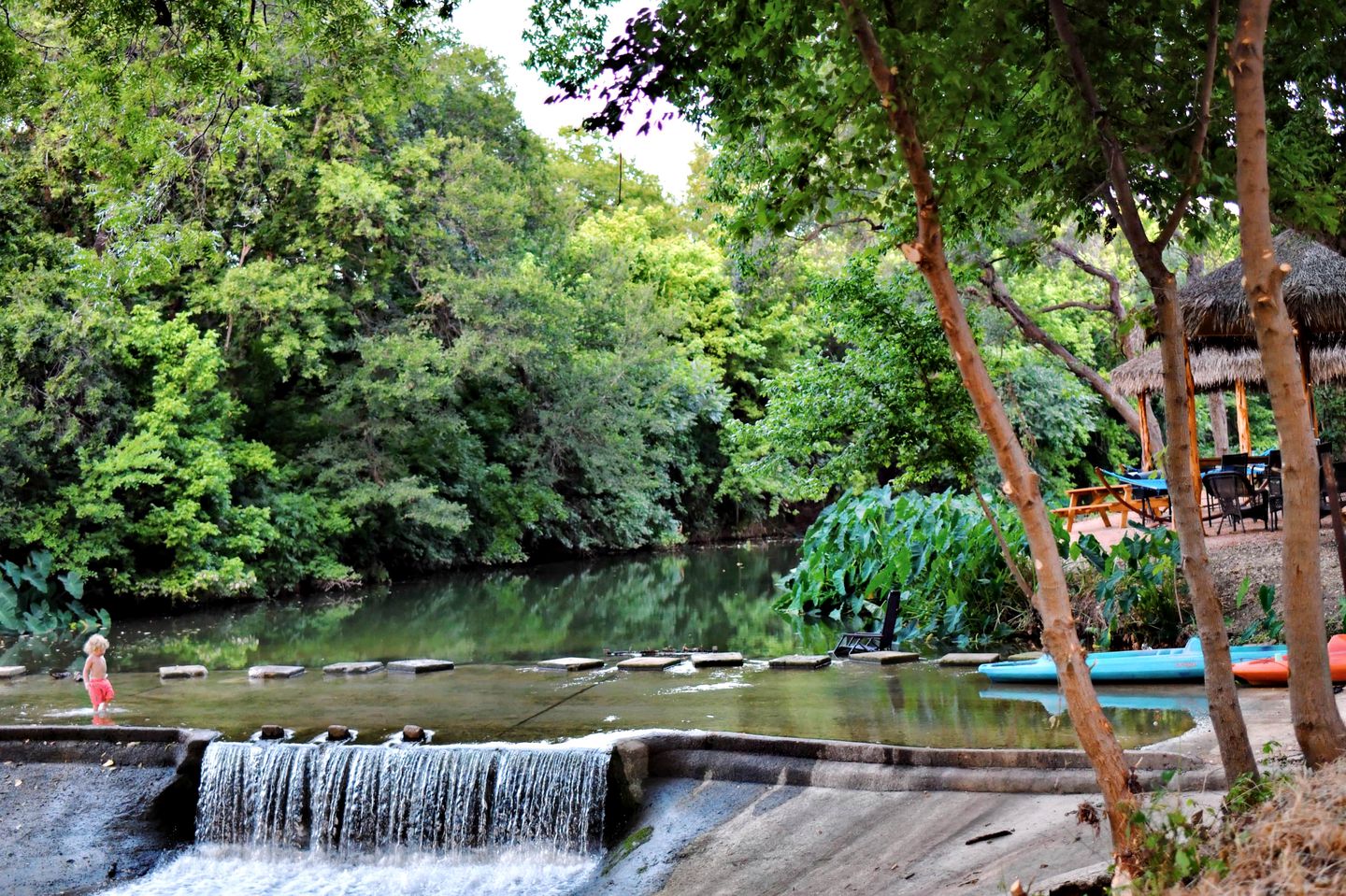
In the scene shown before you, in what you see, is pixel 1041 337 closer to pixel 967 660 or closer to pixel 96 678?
pixel 967 660

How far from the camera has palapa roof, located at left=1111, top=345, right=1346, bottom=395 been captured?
1589 centimetres

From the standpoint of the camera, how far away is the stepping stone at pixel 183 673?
426 inches

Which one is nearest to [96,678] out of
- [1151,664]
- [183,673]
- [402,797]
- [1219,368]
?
[183,673]

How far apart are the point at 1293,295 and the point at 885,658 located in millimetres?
4983

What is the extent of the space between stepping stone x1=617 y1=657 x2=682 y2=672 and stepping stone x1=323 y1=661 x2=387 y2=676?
1.63 m

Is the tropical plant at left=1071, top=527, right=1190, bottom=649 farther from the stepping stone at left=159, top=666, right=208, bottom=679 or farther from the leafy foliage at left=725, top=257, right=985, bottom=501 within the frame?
the stepping stone at left=159, top=666, right=208, bottom=679

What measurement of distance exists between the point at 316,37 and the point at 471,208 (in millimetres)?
15587

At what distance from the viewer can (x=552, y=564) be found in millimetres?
27531

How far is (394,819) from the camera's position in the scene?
7148 millimetres

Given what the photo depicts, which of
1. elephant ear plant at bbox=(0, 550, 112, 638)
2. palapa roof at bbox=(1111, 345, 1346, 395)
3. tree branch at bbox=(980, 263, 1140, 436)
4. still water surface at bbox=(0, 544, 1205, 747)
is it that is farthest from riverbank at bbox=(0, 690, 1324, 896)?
tree branch at bbox=(980, 263, 1140, 436)

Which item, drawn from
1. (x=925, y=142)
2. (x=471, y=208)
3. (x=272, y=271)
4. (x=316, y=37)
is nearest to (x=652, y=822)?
(x=925, y=142)

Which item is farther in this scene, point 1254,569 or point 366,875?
point 1254,569

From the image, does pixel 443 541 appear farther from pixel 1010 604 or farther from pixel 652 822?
pixel 652 822

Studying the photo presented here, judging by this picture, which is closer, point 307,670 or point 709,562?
point 307,670
